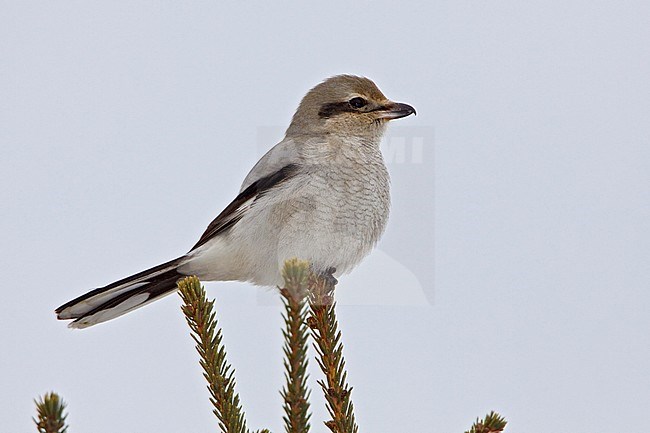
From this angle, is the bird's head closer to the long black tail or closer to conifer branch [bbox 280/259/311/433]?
the long black tail

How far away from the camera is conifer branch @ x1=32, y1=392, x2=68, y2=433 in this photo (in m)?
0.79

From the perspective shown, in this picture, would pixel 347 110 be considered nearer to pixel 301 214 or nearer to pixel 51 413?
pixel 301 214

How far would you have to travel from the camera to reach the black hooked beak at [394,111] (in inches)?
80.2

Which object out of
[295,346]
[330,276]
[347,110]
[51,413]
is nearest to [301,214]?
[330,276]

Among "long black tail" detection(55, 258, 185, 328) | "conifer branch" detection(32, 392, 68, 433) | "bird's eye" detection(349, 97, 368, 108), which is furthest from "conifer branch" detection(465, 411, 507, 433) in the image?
"bird's eye" detection(349, 97, 368, 108)

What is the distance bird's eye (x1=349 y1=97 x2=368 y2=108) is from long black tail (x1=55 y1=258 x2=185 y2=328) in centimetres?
65

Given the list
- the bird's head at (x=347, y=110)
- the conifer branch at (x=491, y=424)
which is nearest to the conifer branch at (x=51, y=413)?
the conifer branch at (x=491, y=424)

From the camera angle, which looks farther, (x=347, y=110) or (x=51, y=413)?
(x=347, y=110)

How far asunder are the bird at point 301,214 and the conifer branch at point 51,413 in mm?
904

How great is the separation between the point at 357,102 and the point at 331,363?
1.00 metres

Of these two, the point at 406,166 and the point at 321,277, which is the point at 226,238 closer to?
the point at 321,277

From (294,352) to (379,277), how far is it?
107 centimetres

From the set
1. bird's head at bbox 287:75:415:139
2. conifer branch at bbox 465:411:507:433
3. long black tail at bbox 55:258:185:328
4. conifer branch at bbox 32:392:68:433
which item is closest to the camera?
conifer branch at bbox 32:392:68:433

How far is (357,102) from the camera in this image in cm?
207
